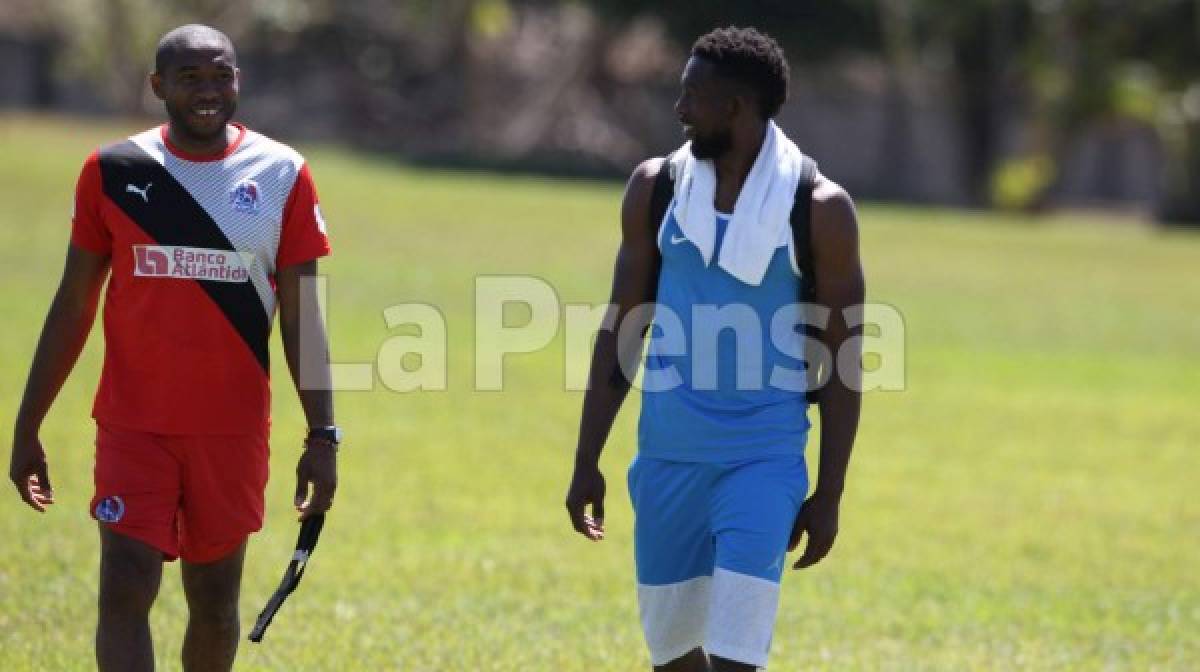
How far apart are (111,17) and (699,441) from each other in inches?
2026

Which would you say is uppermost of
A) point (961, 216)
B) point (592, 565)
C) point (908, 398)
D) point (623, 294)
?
point (623, 294)

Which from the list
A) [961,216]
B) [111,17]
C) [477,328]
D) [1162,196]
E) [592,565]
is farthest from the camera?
[111,17]

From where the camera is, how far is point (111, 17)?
179ft

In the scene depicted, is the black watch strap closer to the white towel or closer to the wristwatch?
the wristwatch

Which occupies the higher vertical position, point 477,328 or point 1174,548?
point 1174,548

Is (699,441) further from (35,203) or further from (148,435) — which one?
(35,203)

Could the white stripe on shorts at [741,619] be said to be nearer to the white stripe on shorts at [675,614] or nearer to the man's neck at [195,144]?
the white stripe on shorts at [675,614]

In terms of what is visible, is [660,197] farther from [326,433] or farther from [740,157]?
[326,433]

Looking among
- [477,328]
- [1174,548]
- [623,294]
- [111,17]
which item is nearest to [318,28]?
[111,17]

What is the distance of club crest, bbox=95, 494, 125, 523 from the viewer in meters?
5.86

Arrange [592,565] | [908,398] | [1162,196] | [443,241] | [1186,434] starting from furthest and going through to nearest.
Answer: [1162,196]
[443,241]
[908,398]
[1186,434]
[592,565]

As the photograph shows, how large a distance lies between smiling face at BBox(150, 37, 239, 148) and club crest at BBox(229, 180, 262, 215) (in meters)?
0.18
